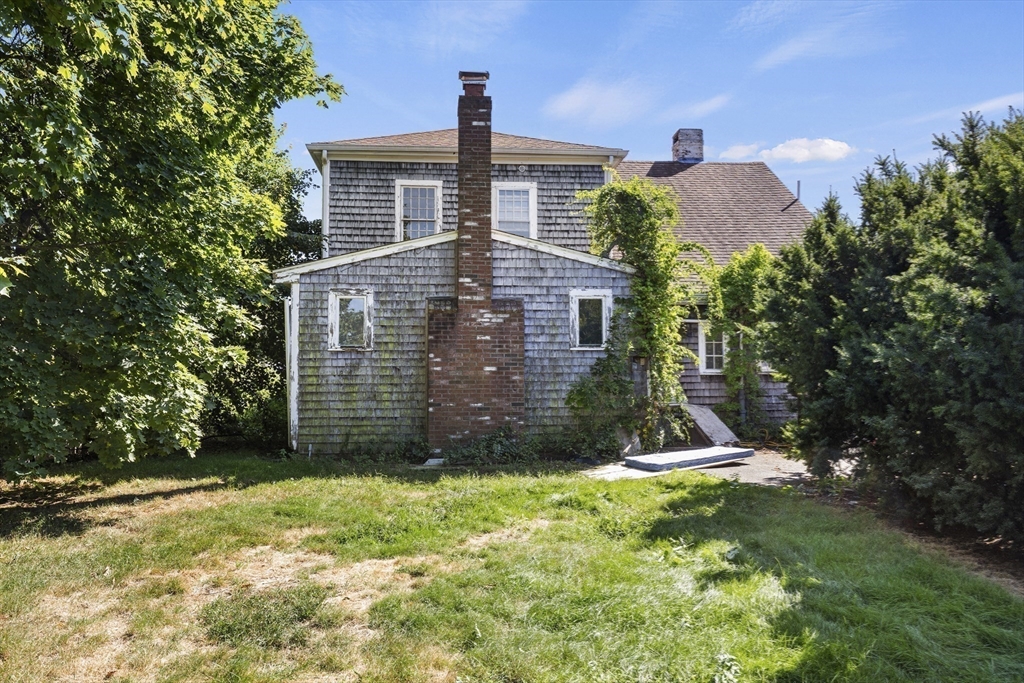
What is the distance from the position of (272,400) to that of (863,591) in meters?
12.6

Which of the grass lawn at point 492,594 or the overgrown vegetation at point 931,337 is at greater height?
the overgrown vegetation at point 931,337

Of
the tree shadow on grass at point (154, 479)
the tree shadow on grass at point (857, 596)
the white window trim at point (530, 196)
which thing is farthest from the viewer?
the white window trim at point (530, 196)

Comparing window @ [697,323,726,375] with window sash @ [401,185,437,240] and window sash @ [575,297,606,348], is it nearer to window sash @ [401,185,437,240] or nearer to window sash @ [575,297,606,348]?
window sash @ [575,297,606,348]

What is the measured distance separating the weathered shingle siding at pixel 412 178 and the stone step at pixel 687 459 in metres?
6.27

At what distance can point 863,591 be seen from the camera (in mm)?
4648

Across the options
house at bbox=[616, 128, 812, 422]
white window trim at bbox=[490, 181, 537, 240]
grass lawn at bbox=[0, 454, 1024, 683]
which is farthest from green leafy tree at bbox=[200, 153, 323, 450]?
house at bbox=[616, 128, 812, 422]

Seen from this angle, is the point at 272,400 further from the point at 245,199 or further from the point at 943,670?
the point at 943,670

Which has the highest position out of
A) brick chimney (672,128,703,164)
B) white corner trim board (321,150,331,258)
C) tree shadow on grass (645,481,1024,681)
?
brick chimney (672,128,703,164)

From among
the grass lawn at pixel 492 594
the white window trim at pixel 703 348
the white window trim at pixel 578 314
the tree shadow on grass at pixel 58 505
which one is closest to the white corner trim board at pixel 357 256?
the white window trim at pixel 578 314

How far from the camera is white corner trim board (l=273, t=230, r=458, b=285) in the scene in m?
11.3

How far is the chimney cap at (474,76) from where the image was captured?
1186 centimetres

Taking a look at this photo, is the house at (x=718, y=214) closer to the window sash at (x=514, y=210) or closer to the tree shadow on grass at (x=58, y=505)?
the window sash at (x=514, y=210)

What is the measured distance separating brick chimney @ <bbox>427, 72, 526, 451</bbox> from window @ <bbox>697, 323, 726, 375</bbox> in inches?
209

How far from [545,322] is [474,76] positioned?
14.9 ft
